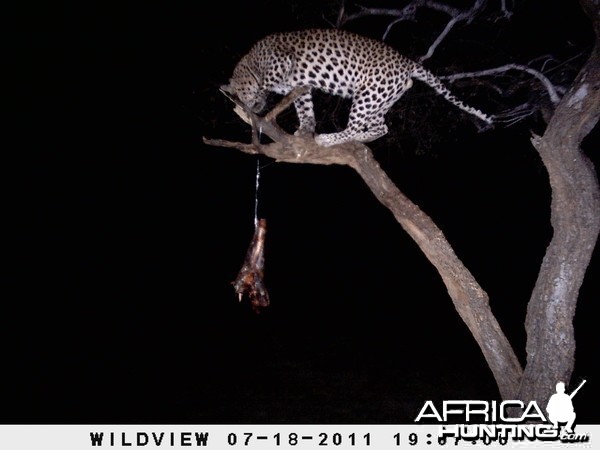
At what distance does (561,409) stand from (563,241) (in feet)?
3.08

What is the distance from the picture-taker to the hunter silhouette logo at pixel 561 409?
3600 millimetres

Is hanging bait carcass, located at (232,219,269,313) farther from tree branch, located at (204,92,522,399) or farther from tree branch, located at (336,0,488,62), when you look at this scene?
tree branch, located at (336,0,488,62)

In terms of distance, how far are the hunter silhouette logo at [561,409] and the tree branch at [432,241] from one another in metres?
0.35

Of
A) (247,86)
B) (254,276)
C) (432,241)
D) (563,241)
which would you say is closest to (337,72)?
(247,86)

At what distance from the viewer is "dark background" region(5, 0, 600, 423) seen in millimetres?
5516

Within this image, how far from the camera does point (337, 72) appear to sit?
13.9 ft

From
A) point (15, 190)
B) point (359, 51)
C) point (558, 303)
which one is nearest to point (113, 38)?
point (15, 190)

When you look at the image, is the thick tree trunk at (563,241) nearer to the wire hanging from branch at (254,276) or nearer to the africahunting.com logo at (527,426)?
the africahunting.com logo at (527,426)

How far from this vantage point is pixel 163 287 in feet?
32.5

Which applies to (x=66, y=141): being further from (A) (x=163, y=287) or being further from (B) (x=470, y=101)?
(B) (x=470, y=101)

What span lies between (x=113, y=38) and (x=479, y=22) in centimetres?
402

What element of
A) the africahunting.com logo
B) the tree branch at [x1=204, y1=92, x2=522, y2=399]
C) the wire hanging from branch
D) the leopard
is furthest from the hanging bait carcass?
the africahunting.com logo

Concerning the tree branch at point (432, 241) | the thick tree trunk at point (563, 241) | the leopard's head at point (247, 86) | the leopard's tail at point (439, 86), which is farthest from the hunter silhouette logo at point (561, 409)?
the leopard's head at point (247, 86)

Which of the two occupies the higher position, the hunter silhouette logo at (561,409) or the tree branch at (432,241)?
the tree branch at (432,241)
